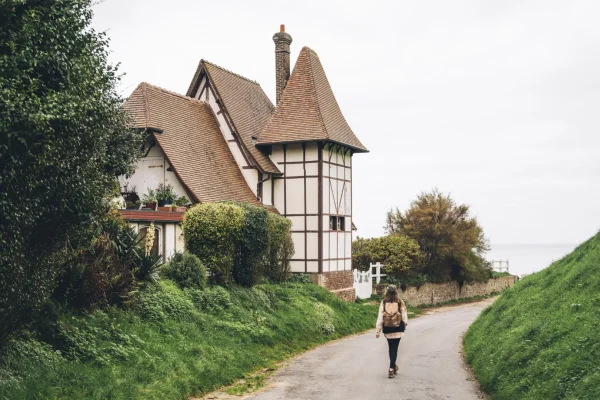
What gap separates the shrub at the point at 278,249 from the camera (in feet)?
77.0

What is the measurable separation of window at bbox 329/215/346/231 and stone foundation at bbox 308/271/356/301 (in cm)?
207

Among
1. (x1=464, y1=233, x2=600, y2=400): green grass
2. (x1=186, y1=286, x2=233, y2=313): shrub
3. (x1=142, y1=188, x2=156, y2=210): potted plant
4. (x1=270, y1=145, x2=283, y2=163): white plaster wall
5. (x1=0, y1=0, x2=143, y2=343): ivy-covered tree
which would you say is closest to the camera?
(x1=0, y1=0, x2=143, y2=343): ivy-covered tree

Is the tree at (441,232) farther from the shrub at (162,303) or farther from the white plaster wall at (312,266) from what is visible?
the shrub at (162,303)

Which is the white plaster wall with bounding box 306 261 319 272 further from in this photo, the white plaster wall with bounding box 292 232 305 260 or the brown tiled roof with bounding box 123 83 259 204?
the brown tiled roof with bounding box 123 83 259 204

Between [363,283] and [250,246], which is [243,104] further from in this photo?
[250,246]

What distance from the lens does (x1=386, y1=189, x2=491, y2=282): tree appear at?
4100 cm

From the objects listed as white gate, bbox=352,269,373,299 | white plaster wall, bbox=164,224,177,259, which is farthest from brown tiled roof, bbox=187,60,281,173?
white gate, bbox=352,269,373,299

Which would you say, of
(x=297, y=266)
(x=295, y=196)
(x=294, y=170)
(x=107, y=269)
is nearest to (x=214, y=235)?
(x=107, y=269)

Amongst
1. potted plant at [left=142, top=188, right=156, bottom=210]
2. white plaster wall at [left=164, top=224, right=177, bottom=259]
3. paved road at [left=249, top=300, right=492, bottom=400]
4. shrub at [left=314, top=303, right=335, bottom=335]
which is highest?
potted plant at [left=142, top=188, right=156, bottom=210]

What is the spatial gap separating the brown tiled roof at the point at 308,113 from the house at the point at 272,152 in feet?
0.16

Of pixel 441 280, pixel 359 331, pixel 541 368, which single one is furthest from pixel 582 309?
pixel 441 280

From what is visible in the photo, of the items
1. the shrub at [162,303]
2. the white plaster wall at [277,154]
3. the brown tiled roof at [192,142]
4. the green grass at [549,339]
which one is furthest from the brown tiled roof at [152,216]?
the green grass at [549,339]

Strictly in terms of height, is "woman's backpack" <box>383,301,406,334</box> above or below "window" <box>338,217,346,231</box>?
below

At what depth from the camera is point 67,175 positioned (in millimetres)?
9836
